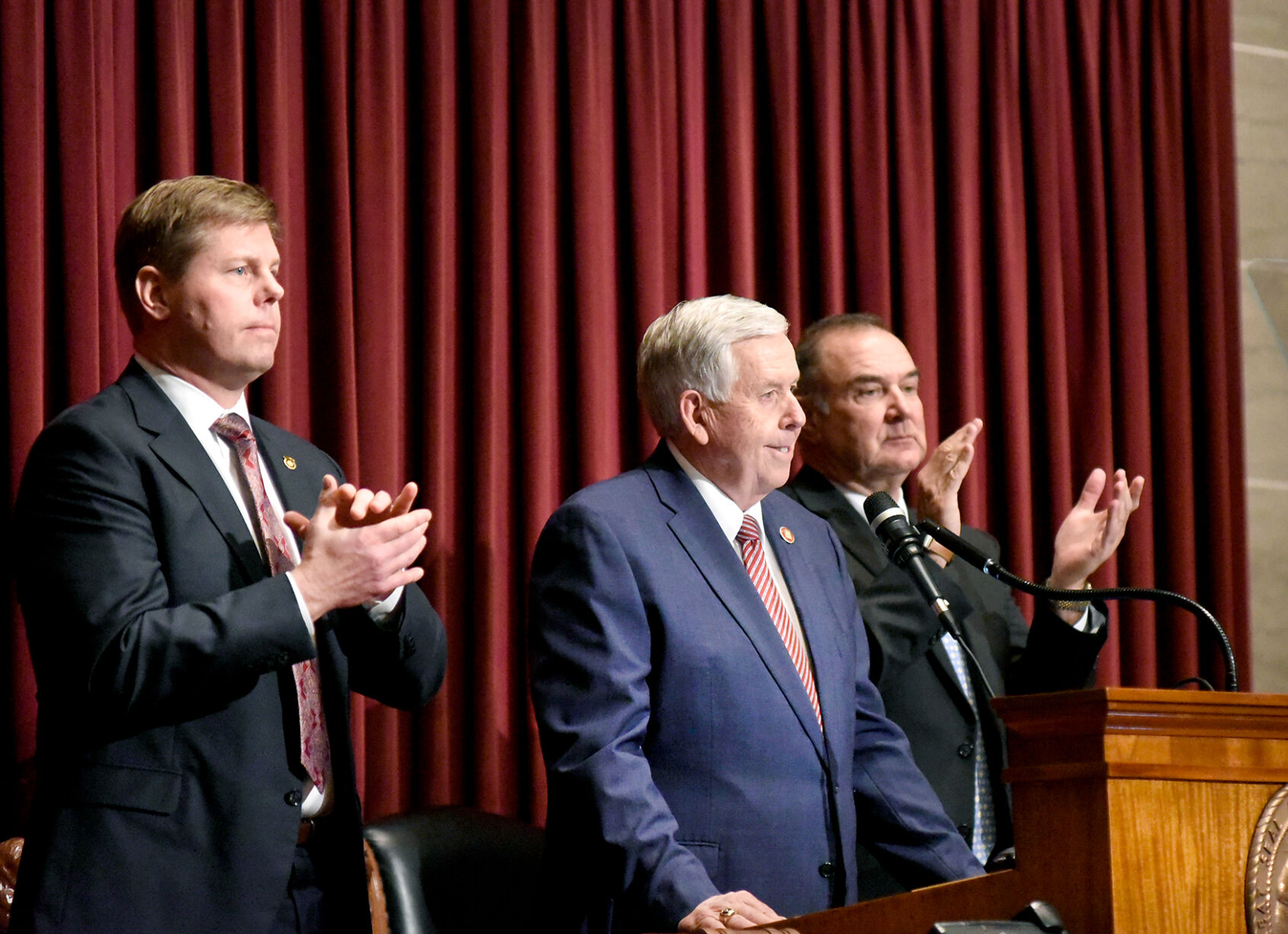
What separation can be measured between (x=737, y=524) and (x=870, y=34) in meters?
1.78

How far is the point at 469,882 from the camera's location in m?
2.98

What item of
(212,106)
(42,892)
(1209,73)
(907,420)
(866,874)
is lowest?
(866,874)

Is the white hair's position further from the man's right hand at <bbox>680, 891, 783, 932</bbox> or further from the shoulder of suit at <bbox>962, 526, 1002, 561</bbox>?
the man's right hand at <bbox>680, 891, 783, 932</bbox>

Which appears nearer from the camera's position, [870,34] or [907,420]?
[907,420]

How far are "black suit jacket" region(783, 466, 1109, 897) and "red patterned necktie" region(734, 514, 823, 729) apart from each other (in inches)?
11.1

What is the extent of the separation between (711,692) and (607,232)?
1.43 metres

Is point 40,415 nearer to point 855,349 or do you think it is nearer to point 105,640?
point 105,640

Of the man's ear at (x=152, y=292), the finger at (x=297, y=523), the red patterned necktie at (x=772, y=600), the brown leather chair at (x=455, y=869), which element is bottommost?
the brown leather chair at (x=455, y=869)

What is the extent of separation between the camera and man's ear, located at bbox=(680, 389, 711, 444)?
295 centimetres

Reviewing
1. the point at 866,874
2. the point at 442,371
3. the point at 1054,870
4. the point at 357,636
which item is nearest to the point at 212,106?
the point at 442,371

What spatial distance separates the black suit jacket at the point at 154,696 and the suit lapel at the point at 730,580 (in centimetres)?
74

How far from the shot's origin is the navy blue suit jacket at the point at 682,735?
2439 mm

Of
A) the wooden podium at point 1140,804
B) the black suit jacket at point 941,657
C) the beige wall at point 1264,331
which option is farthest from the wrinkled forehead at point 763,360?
the beige wall at point 1264,331

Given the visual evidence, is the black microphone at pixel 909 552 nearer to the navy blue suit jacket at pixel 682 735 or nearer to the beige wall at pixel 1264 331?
the navy blue suit jacket at pixel 682 735
